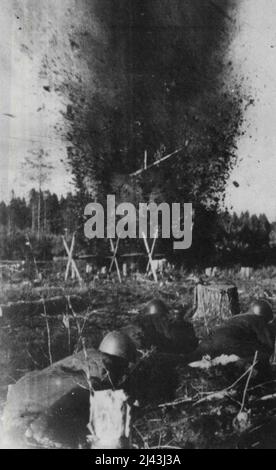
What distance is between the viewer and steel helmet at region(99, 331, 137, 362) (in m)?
5.11

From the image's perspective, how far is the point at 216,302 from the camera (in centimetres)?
633

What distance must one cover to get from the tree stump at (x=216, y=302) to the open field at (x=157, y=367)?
144mm

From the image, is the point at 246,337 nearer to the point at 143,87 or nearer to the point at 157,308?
the point at 157,308

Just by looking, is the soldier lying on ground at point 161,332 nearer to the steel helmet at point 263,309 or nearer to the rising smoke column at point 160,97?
the steel helmet at point 263,309

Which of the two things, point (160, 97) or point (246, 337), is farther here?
point (160, 97)

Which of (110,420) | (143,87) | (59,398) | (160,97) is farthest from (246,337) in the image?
(143,87)

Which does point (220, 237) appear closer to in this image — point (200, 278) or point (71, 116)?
point (200, 278)

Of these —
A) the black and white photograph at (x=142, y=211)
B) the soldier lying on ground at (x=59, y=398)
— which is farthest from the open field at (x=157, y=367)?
the soldier lying on ground at (x=59, y=398)

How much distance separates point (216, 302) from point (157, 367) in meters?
1.85

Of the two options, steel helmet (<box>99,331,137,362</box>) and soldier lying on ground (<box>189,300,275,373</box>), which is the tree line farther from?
steel helmet (<box>99,331,137,362</box>)

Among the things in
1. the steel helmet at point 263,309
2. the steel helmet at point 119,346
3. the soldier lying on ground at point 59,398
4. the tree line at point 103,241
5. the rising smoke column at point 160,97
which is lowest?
the soldier lying on ground at point 59,398

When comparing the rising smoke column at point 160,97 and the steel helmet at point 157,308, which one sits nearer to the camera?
the rising smoke column at point 160,97

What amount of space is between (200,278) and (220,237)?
753 millimetres

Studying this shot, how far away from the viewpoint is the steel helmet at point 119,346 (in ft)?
16.8
